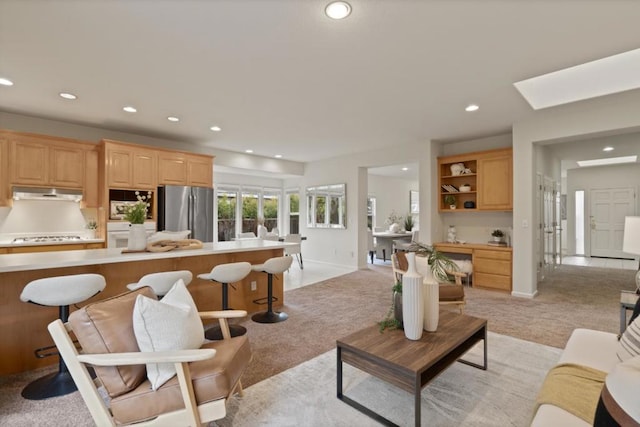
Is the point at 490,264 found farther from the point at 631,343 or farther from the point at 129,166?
the point at 129,166

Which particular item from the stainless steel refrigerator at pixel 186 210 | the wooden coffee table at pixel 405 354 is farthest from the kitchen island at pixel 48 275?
the wooden coffee table at pixel 405 354

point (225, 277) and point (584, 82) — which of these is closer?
point (225, 277)

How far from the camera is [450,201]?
5809 mm

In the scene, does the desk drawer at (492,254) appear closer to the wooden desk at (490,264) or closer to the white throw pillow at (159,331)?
the wooden desk at (490,264)

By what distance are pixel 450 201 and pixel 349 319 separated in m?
3.40

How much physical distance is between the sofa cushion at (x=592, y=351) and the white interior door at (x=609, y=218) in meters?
8.48

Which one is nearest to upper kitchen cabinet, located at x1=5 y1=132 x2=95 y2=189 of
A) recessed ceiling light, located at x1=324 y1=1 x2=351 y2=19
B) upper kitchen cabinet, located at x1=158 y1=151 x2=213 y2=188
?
upper kitchen cabinet, located at x1=158 y1=151 x2=213 y2=188

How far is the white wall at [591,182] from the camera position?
7855 mm

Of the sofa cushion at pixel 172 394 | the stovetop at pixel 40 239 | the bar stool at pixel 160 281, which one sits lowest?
the sofa cushion at pixel 172 394

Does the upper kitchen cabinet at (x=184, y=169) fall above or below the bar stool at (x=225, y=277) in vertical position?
A: above

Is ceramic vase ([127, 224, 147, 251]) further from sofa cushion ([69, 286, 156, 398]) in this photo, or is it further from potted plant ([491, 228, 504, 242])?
potted plant ([491, 228, 504, 242])

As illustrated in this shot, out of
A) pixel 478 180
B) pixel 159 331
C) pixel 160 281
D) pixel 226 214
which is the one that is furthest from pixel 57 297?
pixel 226 214

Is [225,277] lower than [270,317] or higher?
higher

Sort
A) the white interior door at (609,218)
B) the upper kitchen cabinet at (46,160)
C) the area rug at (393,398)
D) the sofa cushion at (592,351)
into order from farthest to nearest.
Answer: the white interior door at (609,218) < the upper kitchen cabinet at (46,160) < the area rug at (393,398) < the sofa cushion at (592,351)
